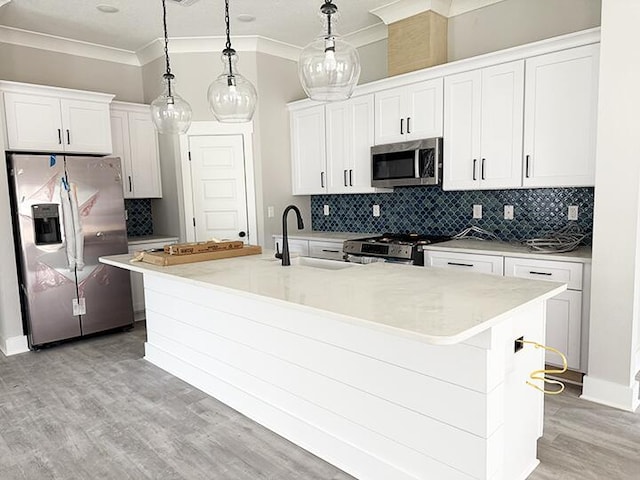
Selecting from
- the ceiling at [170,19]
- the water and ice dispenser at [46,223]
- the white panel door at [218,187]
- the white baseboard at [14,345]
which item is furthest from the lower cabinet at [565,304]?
the white baseboard at [14,345]

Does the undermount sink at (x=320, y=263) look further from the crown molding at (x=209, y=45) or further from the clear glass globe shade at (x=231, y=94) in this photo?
the crown molding at (x=209, y=45)

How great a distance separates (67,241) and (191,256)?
1722mm

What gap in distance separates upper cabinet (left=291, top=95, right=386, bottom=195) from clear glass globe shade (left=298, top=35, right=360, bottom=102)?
2.25m

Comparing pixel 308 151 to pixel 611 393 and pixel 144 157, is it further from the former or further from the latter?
pixel 611 393

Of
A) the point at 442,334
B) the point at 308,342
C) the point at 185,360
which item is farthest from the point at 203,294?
the point at 442,334

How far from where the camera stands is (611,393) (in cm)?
276

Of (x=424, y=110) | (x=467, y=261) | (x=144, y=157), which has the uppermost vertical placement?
(x=424, y=110)

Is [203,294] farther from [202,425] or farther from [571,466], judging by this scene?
[571,466]

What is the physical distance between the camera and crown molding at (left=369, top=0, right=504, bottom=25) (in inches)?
154

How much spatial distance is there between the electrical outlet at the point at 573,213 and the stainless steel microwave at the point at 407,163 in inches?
40.4

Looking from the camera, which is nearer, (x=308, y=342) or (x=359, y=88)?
(x=308, y=342)

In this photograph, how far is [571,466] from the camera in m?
2.17

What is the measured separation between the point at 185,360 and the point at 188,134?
2.60 metres

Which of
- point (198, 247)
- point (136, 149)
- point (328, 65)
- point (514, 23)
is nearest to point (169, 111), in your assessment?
point (198, 247)
